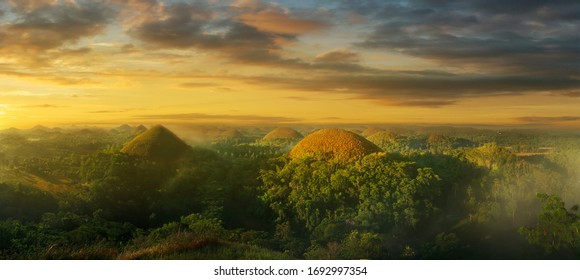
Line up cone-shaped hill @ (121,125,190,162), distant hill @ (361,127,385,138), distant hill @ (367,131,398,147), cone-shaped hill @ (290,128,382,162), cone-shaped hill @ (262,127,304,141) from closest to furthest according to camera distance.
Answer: cone-shaped hill @ (121,125,190,162)
cone-shaped hill @ (290,128,382,162)
distant hill @ (361,127,385,138)
distant hill @ (367,131,398,147)
cone-shaped hill @ (262,127,304,141)

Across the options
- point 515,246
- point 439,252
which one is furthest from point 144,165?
point 515,246

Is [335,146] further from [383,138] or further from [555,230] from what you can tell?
[555,230]

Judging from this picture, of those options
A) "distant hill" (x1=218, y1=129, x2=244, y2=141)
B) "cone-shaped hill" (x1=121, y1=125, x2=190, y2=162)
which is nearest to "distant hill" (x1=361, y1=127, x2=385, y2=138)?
"distant hill" (x1=218, y1=129, x2=244, y2=141)

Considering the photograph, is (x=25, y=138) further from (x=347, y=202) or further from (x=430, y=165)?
(x=430, y=165)

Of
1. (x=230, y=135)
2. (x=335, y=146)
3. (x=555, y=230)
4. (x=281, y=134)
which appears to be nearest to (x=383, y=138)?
(x=335, y=146)

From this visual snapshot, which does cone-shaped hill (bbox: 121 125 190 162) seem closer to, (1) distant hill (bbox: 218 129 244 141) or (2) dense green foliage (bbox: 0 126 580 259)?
(2) dense green foliage (bbox: 0 126 580 259)

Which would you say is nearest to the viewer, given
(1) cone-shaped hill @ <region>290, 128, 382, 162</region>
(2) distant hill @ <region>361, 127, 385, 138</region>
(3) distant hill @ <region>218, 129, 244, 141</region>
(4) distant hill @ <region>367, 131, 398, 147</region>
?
(1) cone-shaped hill @ <region>290, 128, 382, 162</region>

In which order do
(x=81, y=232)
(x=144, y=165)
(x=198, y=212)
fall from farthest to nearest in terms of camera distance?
(x=144, y=165)
(x=198, y=212)
(x=81, y=232)
